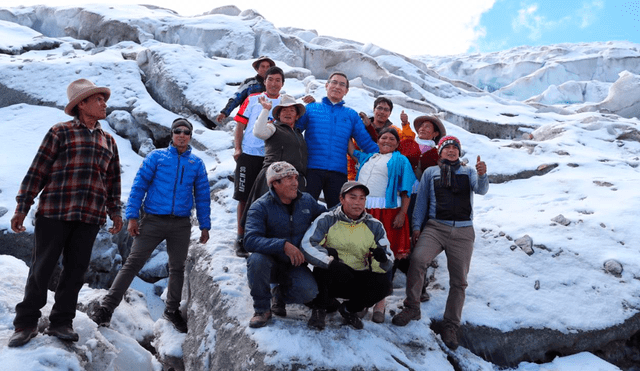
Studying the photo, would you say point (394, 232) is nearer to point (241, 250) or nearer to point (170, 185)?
point (241, 250)

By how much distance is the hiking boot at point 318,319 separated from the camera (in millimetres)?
3715

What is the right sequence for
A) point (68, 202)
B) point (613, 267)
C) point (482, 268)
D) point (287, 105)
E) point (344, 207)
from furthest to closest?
point (482, 268) → point (613, 267) → point (287, 105) → point (344, 207) → point (68, 202)

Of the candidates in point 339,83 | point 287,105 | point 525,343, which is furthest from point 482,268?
point 287,105

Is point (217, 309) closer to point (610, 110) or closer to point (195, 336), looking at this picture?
point (195, 336)

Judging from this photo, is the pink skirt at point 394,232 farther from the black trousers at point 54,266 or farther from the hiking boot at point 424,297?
the black trousers at point 54,266

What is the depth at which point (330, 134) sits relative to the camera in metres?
4.90

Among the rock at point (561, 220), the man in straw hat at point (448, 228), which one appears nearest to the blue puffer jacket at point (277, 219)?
the man in straw hat at point (448, 228)

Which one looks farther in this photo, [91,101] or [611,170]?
[611,170]

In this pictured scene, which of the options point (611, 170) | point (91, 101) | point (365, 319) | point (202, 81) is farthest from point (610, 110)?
point (91, 101)

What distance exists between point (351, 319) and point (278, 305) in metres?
0.74

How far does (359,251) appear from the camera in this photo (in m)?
3.83

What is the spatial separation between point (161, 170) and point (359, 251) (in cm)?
268

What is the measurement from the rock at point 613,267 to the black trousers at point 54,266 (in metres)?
6.27

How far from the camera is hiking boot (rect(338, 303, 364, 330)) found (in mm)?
3883
